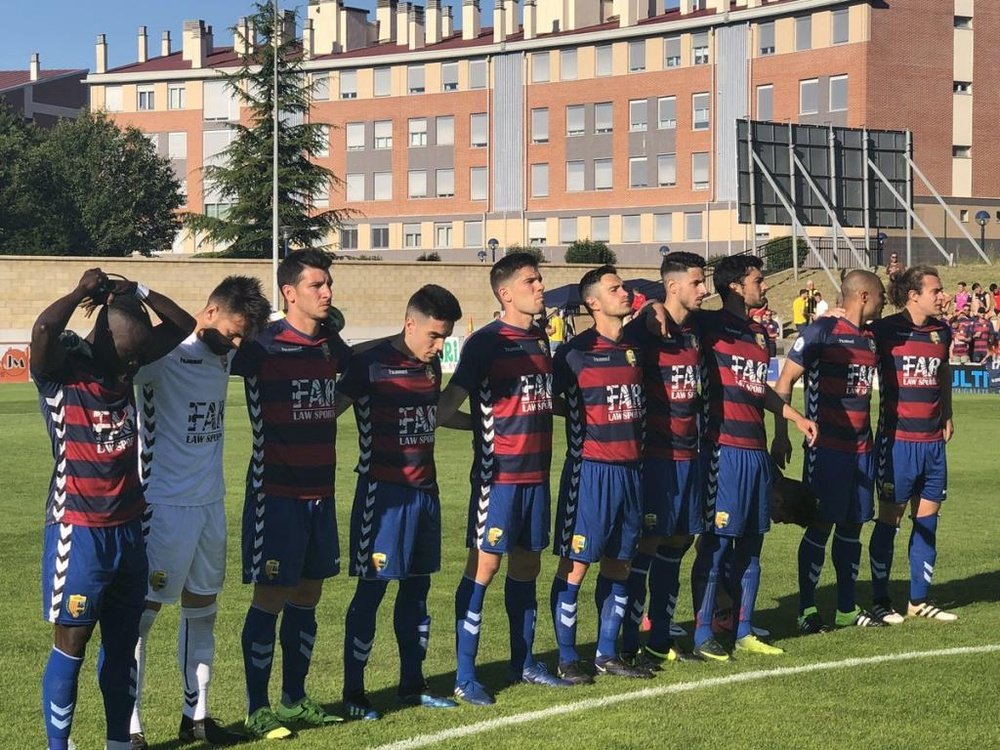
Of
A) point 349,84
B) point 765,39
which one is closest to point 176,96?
point 349,84

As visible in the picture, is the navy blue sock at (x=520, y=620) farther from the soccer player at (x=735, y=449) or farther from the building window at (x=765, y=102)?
the building window at (x=765, y=102)

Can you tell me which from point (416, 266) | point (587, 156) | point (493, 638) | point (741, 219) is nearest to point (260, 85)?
point (416, 266)

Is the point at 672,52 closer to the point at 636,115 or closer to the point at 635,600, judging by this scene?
the point at 636,115

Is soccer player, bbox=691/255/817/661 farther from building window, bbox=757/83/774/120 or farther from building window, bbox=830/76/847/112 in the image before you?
building window, bbox=757/83/774/120

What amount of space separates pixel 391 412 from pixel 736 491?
→ 2500mm

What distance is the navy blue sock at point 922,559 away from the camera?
1037cm

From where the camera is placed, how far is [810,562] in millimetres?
9984

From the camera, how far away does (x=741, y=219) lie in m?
50.5

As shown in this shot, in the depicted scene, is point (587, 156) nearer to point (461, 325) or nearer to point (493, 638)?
point (461, 325)

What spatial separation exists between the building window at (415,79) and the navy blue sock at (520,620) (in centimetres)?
8126

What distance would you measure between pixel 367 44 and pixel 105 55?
17.7m

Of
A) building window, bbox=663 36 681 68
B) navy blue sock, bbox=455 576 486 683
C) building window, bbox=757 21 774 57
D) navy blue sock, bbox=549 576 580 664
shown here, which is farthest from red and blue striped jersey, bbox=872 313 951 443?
building window, bbox=663 36 681 68

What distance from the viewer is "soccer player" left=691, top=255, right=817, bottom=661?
9062 millimetres

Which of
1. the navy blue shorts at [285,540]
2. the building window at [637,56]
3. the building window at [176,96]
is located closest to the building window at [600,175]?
the building window at [637,56]
